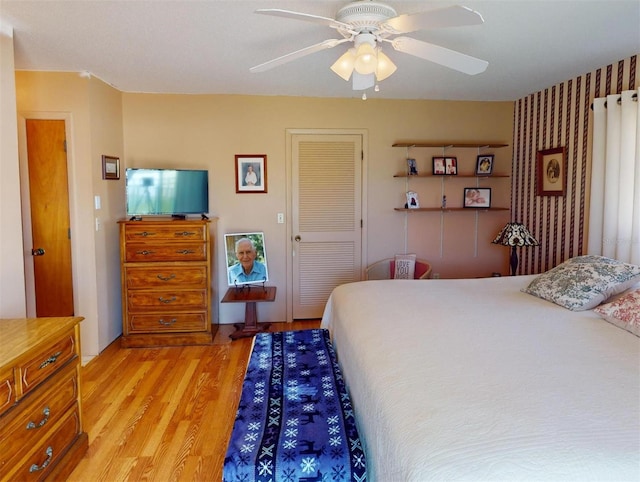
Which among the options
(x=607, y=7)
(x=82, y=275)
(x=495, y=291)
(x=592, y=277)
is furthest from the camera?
(x=82, y=275)

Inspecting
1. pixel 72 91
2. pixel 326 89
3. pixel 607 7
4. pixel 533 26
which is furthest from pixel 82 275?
pixel 607 7

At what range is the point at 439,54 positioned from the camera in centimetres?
206

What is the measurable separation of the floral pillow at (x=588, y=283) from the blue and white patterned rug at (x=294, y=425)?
138 cm

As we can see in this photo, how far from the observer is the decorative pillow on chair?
431cm

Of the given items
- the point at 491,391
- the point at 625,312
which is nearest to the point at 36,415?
the point at 491,391

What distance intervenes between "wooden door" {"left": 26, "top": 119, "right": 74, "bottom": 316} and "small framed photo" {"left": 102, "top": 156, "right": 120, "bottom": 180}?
0.98 feet

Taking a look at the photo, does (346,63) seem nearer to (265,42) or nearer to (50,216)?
(265,42)

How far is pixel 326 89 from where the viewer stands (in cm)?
390

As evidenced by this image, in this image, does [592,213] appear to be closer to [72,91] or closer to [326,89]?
[326,89]

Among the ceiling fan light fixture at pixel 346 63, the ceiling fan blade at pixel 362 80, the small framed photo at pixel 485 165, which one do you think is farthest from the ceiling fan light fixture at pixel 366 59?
the small framed photo at pixel 485 165

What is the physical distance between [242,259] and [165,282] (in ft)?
2.53

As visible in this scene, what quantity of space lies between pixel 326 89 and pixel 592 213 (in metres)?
2.48

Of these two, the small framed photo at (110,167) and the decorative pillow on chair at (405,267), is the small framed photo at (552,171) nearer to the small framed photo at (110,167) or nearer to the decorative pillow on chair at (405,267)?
the decorative pillow on chair at (405,267)

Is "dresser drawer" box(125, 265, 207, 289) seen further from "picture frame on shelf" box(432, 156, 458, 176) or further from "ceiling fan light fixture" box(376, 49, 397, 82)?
"picture frame on shelf" box(432, 156, 458, 176)
